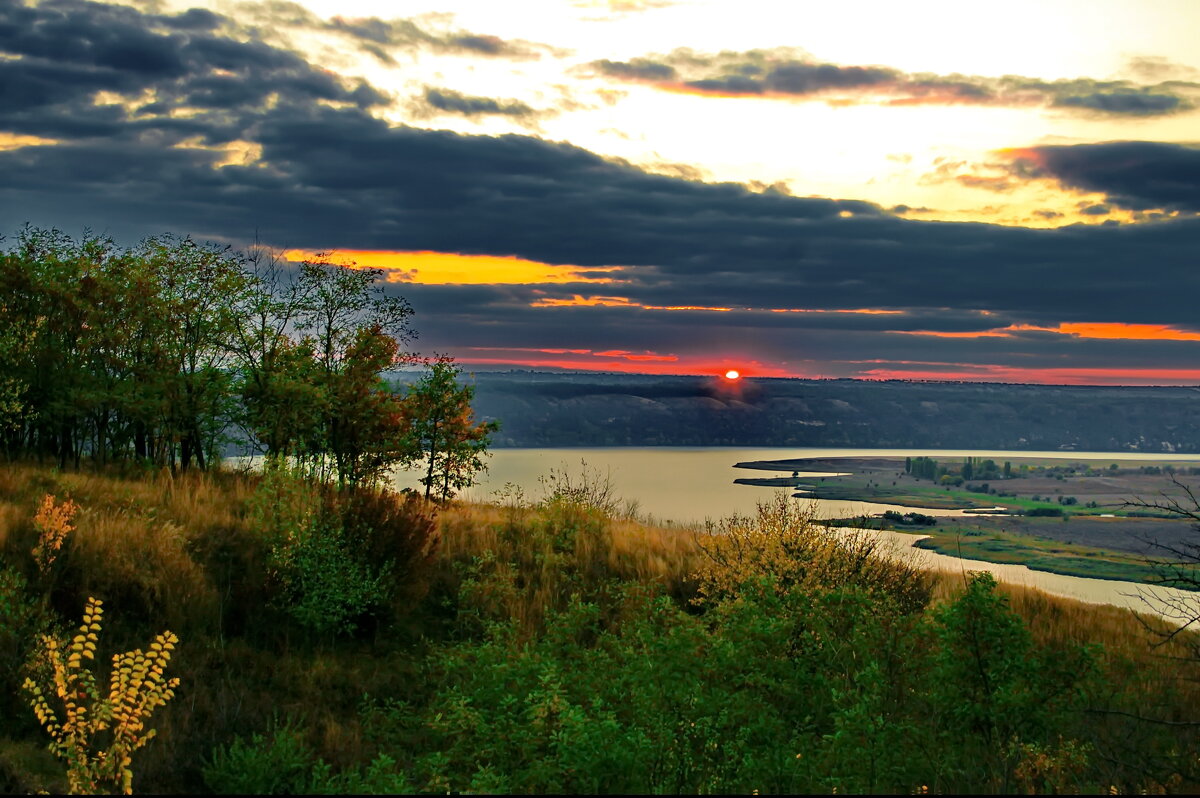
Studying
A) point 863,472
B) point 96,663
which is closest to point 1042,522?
point 863,472

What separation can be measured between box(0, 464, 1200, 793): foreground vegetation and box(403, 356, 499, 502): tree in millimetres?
7240

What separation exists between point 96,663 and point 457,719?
5.26 meters

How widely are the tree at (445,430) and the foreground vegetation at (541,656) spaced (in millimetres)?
7240

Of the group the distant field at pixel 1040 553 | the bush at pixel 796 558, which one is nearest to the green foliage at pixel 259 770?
the bush at pixel 796 558

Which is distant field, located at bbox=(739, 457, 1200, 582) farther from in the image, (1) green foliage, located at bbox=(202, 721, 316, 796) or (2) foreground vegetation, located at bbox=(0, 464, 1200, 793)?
(1) green foliage, located at bbox=(202, 721, 316, 796)

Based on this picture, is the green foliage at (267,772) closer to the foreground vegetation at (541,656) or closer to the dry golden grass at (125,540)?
the foreground vegetation at (541,656)

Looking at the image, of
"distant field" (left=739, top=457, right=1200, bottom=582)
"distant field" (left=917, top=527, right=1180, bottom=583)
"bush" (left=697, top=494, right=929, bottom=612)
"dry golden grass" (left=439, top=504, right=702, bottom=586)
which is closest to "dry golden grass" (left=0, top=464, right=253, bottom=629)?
"dry golden grass" (left=439, top=504, right=702, bottom=586)

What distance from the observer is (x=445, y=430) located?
2614 cm

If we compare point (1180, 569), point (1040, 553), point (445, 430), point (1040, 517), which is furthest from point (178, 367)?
point (1040, 517)

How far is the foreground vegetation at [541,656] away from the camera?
7.60 meters

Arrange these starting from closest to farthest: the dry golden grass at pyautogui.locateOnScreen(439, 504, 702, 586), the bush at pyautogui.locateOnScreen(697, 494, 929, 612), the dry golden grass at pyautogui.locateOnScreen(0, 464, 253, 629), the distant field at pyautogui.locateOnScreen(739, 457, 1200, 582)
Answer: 1. the dry golden grass at pyautogui.locateOnScreen(0, 464, 253, 629)
2. the bush at pyautogui.locateOnScreen(697, 494, 929, 612)
3. the dry golden grass at pyautogui.locateOnScreen(439, 504, 702, 586)
4. the distant field at pyautogui.locateOnScreen(739, 457, 1200, 582)

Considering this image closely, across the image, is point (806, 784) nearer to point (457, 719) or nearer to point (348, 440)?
point (457, 719)

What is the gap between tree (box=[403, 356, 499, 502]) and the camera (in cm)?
2595

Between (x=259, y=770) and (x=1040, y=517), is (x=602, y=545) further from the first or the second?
(x=1040, y=517)
